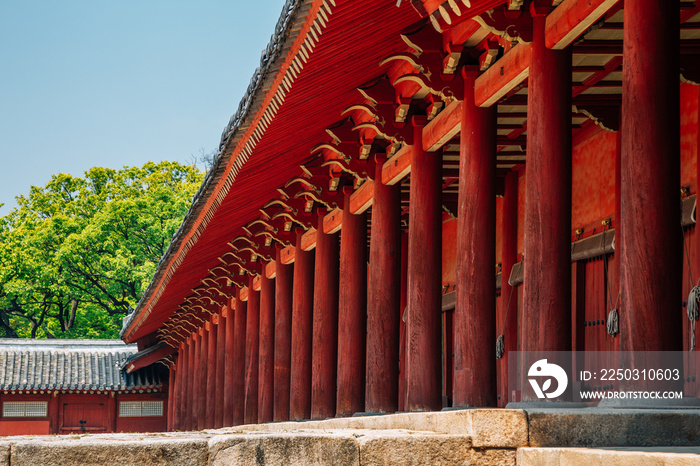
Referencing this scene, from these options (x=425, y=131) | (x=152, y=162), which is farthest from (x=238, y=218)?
(x=152, y=162)

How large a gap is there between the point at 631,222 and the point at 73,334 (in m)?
47.5

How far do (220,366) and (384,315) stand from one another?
533 inches

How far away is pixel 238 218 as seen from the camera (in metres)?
15.5

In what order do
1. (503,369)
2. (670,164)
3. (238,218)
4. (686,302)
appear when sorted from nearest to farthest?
1. (670,164)
2. (686,302)
3. (503,369)
4. (238,218)

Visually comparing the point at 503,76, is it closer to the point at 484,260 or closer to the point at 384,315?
the point at 484,260

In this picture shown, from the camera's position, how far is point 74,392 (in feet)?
115

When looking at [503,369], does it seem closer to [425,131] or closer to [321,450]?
[425,131]

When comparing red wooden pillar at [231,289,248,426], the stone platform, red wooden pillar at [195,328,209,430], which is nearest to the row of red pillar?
the stone platform

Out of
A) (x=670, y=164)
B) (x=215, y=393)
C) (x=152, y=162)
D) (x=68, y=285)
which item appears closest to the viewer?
(x=670, y=164)

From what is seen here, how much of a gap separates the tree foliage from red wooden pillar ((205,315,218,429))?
2156 cm

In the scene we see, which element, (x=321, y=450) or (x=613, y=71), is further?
(x=613, y=71)

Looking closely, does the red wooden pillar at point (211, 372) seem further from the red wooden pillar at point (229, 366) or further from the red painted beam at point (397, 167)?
the red painted beam at point (397, 167)

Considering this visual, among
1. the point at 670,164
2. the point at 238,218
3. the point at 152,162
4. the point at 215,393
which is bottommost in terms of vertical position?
the point at 215,393

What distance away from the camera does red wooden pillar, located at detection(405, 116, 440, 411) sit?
378 inches
